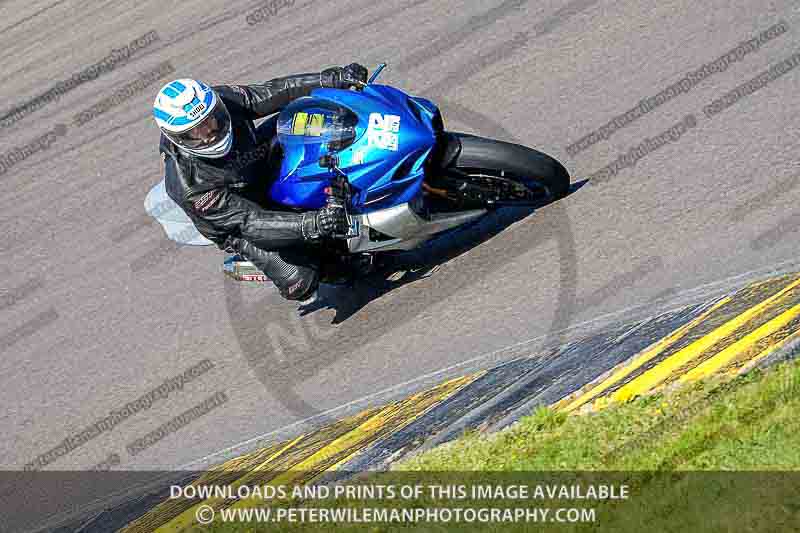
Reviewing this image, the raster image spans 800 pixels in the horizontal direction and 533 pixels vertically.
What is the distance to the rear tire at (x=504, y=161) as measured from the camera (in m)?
6.71

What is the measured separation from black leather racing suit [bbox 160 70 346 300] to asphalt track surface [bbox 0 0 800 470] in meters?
0.77

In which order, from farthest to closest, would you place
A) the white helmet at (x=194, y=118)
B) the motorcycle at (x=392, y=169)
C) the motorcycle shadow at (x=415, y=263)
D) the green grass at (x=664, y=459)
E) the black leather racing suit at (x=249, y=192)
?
the motorcycle shadow at (x=415, y=263), the black leather racing suit at (x=249, y=192), the motorcycle at (x=392, y=169), the white helmet at (x=194, y=118), the green grass at (x=664, y=459)

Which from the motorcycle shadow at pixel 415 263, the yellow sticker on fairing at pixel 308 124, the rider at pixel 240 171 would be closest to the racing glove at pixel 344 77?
the rider at pixel 240 171

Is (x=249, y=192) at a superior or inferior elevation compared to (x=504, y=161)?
superior

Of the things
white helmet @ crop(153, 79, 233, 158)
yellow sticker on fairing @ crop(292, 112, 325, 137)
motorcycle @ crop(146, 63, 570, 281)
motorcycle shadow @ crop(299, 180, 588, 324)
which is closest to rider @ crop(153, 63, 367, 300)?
white helmet @ crop(153, 79, 233, 158)

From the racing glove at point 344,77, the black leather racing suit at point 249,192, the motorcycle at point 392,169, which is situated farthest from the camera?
the racing glove at point 344,77

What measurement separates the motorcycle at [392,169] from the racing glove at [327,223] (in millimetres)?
68

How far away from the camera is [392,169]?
647 centimetres

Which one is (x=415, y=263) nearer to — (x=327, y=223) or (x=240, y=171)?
(x=327, y=223)

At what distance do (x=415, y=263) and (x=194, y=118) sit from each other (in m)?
2.23

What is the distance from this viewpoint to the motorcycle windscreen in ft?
21.2

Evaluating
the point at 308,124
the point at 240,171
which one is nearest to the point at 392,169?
the point at 308,124

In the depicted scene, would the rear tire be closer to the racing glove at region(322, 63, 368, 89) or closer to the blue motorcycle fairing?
the blue motorcycle fairing

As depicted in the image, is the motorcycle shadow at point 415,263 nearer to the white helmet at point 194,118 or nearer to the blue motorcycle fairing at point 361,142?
the blue motorcycle fairing at point 361,142
